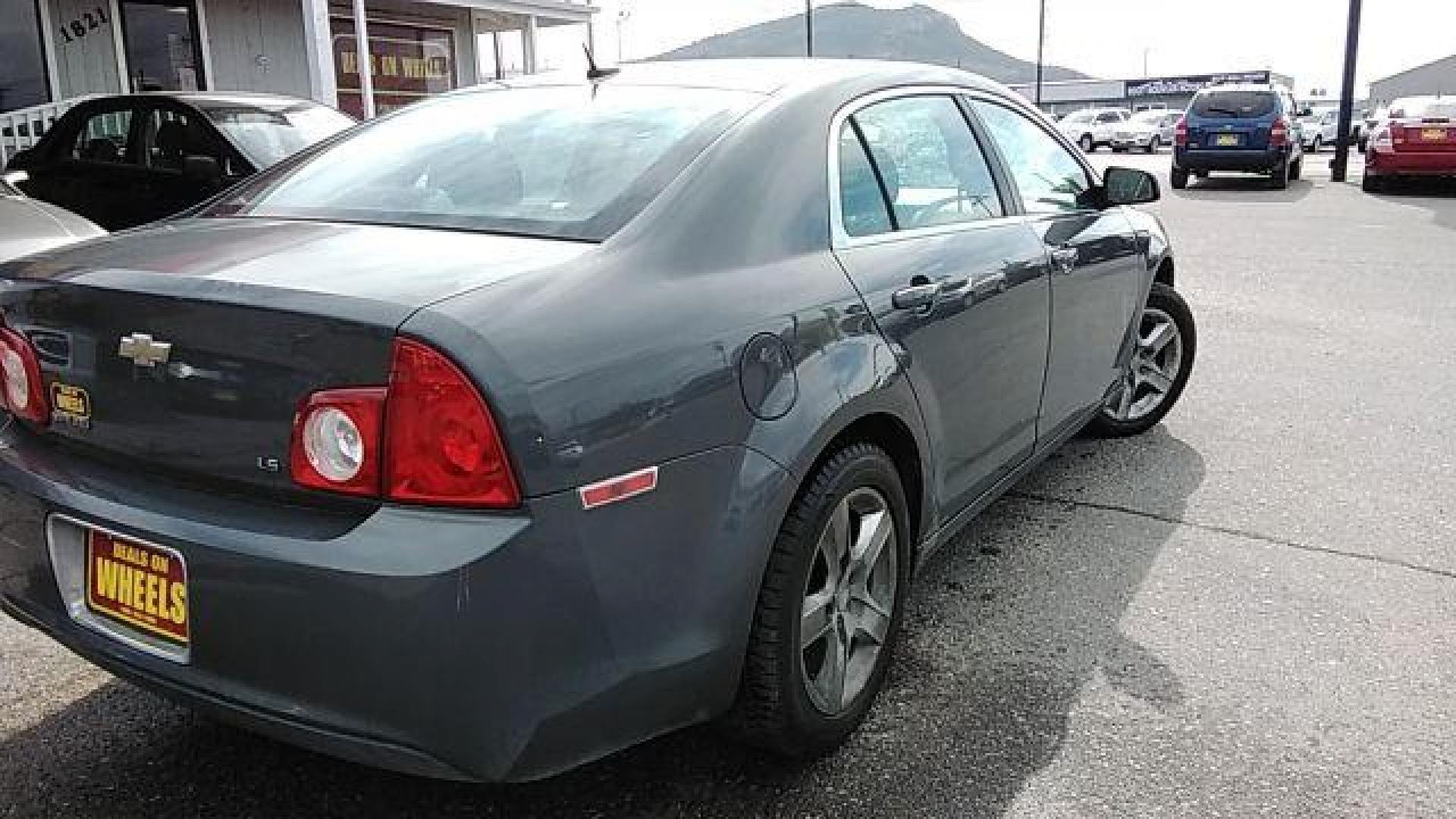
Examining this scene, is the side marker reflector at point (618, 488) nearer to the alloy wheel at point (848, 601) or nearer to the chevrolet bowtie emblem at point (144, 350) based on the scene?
the alloy wheel at point (848, 601)

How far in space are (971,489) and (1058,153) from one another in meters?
1.56

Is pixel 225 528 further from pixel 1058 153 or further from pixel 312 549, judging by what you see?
pixel 1058 153

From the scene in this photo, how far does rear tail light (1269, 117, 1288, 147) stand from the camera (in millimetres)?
17453

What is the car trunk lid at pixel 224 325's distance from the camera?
190 centimetres

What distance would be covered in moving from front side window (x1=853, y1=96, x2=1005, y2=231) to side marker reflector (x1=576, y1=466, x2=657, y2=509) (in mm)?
1220

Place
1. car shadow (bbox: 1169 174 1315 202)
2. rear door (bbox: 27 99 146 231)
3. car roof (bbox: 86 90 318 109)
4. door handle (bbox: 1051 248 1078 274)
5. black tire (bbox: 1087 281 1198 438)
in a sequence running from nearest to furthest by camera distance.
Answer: door handle (bbox: 1051 248 1078 274), black tire (bbox: 1087 281 1198 438), car roof (bbox: 86 90 318 109), rear door (bbox: 27 99 146 231), car shadow (bbox: 1169 174 1315 202)

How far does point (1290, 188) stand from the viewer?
18375mm

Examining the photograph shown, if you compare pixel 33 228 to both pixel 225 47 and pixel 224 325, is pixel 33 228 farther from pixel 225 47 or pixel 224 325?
pixel 225 47

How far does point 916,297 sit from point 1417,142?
53.9ft

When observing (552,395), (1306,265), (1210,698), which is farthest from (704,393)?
(1306,265)

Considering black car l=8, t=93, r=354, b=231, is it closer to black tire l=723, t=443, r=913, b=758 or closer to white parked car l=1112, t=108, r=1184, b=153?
black tire l=723, t=443, r=913, b=758

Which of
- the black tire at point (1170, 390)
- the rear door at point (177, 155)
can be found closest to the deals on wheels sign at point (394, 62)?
the rear door at point (177, 155)

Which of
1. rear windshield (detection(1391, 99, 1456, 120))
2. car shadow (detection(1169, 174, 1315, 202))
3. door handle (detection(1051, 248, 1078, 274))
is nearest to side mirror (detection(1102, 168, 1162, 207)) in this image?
door handle (detection(1051, 248, 1078, 274))

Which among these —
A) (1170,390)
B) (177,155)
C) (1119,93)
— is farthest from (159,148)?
(1119,93)
